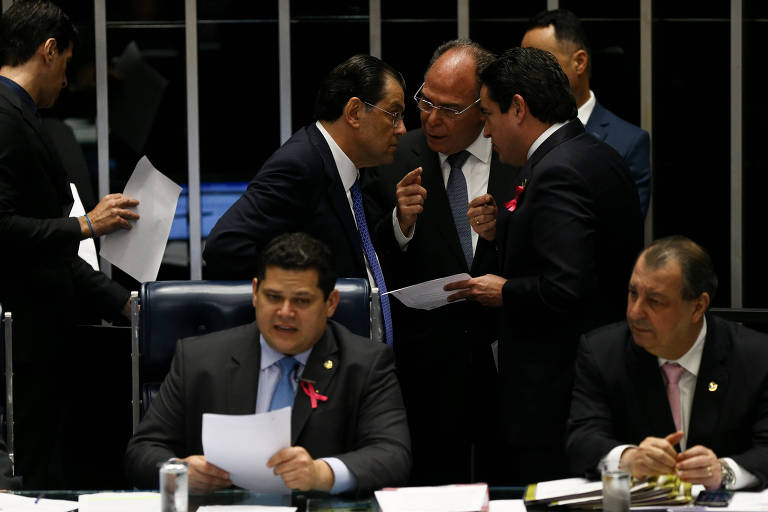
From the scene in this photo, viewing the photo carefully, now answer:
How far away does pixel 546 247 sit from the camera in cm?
354

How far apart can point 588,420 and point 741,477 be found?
46cm

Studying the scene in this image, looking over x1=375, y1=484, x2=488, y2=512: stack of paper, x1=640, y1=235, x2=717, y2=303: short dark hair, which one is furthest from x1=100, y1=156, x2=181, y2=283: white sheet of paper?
x1=640, y1=235, x2=717, y2=303: short dark hair

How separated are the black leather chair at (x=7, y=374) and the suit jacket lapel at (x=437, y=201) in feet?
4.63

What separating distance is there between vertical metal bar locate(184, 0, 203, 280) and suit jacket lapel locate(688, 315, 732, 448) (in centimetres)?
278

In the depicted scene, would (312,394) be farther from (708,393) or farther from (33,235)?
(33,235)

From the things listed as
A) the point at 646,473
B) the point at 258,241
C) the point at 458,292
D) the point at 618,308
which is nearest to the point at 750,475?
the point at 646,473

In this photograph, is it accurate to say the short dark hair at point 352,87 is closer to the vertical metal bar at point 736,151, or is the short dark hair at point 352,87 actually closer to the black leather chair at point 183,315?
the black leather chair at point 183,315

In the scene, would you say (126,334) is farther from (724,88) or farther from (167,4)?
(724,88)

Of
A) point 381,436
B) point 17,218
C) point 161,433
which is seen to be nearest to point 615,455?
point 381,436

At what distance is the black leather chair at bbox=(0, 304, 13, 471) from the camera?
3510 mm

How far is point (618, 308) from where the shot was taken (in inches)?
146

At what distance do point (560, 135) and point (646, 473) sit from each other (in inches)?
46.2

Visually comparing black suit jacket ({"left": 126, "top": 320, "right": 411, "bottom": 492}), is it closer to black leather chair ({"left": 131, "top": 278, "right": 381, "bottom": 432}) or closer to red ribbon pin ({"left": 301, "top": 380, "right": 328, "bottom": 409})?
red ribbon pin ({"left": 301, "top": 380, "right": 328, "bottom": 409})

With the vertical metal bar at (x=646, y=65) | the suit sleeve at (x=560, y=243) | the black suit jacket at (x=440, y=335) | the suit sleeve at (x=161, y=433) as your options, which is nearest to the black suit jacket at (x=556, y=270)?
the suit sleeve at (x=560, y=243)
